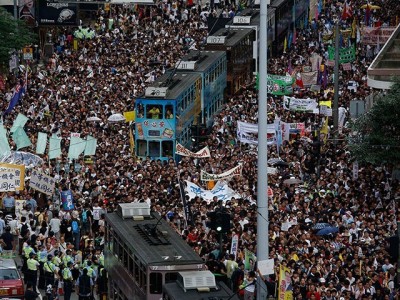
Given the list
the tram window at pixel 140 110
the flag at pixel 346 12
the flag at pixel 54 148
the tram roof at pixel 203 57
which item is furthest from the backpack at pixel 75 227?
the flag at pixel 346 12

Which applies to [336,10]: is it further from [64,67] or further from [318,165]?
[318,165]

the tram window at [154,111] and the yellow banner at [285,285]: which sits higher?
the yellow banner at [285,285]

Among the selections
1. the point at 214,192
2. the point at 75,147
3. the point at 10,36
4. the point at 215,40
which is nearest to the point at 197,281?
the point at 214,192

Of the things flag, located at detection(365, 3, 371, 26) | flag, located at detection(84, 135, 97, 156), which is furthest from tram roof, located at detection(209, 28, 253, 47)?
flag, located at detection(84, 135, 97, 156)

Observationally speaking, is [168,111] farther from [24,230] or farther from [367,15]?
[367,15]

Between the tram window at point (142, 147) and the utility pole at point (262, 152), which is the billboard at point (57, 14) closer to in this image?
the tram window at point (142, 147)

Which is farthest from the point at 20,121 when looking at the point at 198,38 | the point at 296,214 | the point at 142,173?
the point at 198,38
